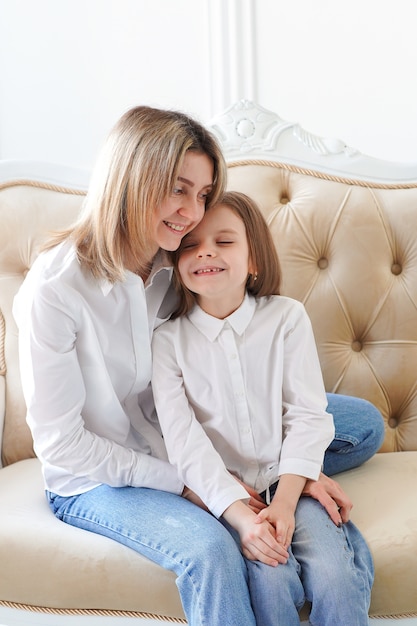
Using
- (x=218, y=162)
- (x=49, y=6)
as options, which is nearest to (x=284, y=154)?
(x=218, y=162)

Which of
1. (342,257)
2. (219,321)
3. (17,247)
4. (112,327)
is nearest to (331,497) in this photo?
(219,321)

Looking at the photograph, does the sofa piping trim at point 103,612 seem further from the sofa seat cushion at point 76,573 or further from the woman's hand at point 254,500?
the woman's hand at point 254,500

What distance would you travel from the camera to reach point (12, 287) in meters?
1.62

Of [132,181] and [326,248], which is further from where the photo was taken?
[326,248]

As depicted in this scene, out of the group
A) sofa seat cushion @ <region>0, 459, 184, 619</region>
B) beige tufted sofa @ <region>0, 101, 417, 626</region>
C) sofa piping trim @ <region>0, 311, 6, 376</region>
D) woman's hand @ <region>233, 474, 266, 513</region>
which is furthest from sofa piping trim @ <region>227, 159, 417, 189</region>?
sofa seat cushion @ <region>0, 459, 184, 619</region>

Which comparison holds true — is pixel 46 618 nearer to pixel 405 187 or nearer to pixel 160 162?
pixel 160 162

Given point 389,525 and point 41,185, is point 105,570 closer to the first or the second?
point 389,525

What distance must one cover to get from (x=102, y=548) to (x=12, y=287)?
684 mm

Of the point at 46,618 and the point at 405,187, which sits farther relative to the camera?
the point at 405,187

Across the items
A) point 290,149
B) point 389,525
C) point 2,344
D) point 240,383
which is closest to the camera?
point 389,525

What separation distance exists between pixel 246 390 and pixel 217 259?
0.23m

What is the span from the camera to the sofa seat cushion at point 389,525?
3.69ft

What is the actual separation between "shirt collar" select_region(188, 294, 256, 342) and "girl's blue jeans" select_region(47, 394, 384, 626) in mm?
290

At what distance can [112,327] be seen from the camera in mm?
1283
